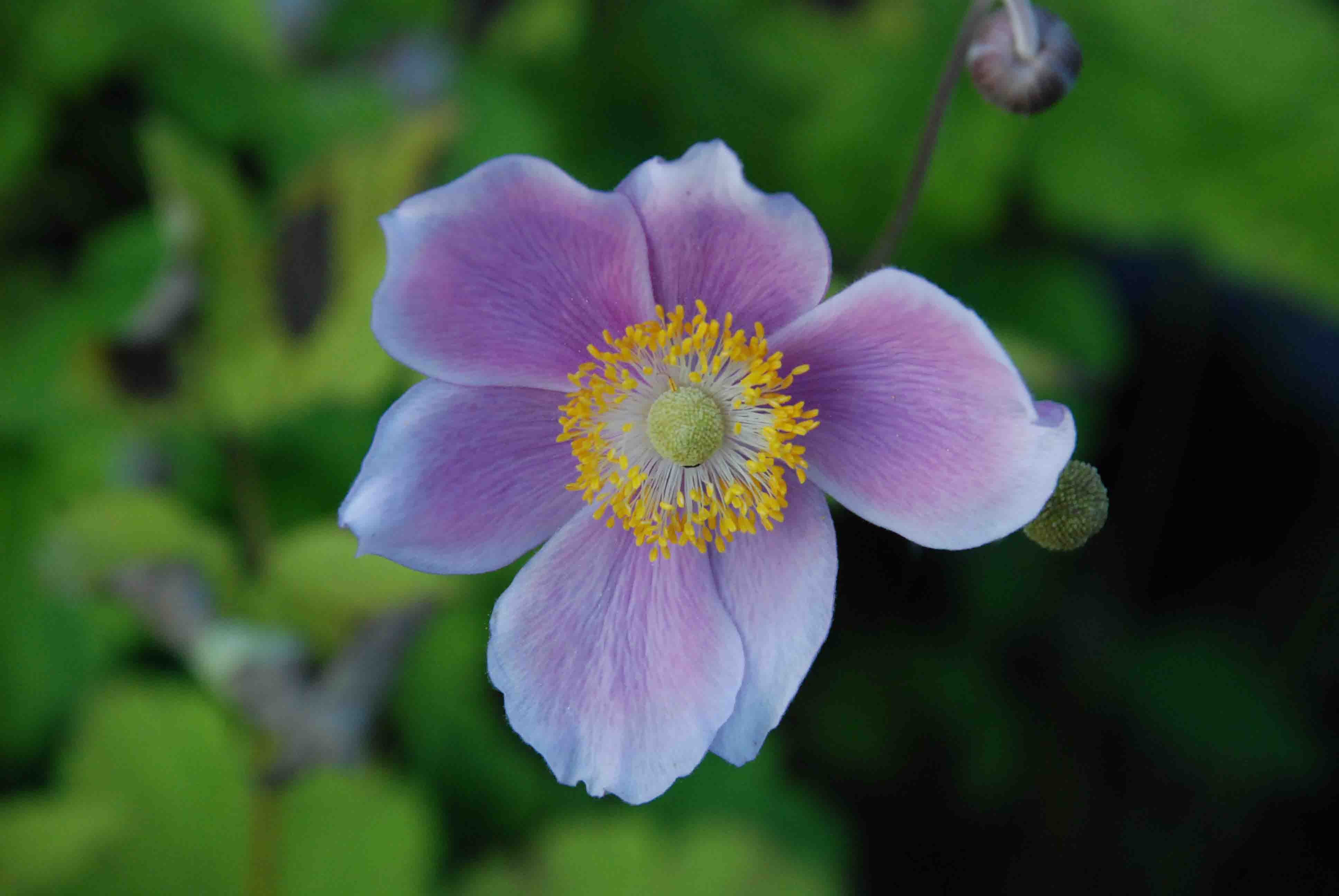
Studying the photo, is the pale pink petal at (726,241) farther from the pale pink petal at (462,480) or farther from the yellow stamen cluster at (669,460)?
the pale pink petal at (462,480)

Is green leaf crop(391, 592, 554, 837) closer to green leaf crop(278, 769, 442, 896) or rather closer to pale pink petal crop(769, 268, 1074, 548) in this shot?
green leaf crop(278, 769, 442, 896)

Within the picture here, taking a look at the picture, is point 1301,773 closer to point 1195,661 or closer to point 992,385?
point 1195,661

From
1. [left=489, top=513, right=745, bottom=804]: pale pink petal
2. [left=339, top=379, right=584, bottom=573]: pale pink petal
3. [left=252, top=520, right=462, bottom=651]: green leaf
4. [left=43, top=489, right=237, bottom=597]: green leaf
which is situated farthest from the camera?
[left=43, top=489, right=237, bottom=597]: green leaf

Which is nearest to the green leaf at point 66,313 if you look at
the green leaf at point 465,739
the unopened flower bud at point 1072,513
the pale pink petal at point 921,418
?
the green leaf at point 465,739

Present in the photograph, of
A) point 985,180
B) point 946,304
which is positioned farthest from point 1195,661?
point 946,304

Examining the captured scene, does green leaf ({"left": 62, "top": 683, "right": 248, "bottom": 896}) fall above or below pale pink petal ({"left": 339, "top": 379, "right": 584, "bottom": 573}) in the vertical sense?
below

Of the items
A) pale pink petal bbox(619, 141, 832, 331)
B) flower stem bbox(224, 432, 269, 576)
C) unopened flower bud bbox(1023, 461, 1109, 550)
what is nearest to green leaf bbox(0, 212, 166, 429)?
flower stem bbox(224, 432, 269, 576)
